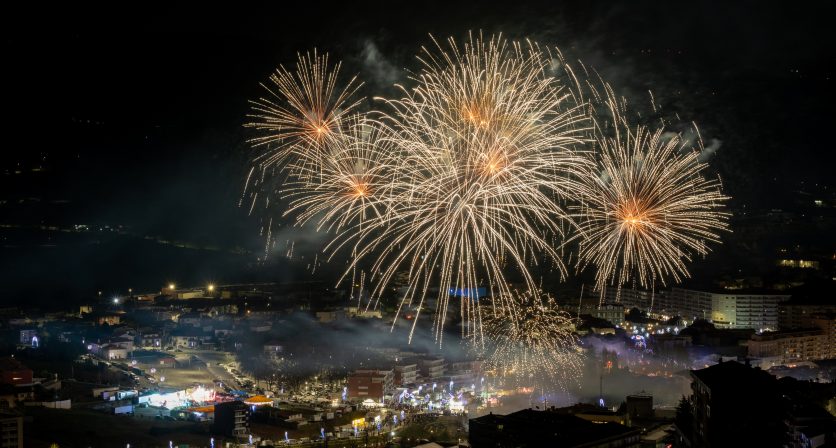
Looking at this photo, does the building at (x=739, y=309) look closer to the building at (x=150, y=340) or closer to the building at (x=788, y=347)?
the building at (x=788, y=347)

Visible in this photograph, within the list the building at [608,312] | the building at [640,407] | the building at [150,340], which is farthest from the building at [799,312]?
the building at [150,340]

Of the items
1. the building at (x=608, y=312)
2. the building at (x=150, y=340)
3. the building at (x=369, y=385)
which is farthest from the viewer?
the building at (x=608, y=312)

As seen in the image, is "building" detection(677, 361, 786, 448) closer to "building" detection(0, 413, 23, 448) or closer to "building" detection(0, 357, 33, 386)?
"building" detection(0, 413, 23, 448)

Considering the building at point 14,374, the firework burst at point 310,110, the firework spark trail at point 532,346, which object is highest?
the firework burst at point 310,110

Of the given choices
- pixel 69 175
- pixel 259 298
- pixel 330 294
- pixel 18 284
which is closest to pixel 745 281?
pixel 330 294

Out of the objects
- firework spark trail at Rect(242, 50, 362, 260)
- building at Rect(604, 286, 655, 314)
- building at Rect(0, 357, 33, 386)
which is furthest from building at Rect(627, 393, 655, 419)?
building at Rect(604, 286, 655, 314)

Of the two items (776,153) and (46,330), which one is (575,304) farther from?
(46,330)

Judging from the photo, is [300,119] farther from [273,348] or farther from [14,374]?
[273,348]
